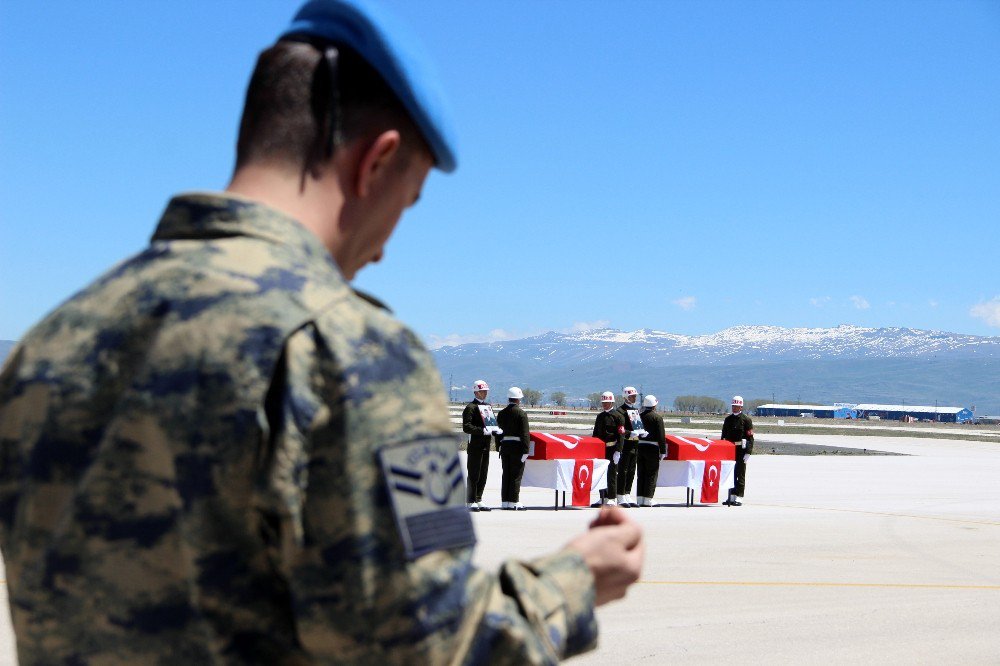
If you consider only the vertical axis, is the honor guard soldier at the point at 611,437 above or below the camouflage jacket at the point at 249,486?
below

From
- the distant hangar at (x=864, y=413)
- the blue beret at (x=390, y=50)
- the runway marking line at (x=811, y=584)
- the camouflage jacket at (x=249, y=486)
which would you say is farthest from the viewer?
the distant hangar at (x=864, y=413)

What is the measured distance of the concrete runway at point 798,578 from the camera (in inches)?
286

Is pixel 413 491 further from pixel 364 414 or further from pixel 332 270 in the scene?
pixel 332 270

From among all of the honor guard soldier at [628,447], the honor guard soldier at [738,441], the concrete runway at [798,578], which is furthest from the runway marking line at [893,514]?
the honor guard soldier at [628,447]

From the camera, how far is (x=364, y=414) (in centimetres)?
119

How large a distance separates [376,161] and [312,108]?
0.10 meters

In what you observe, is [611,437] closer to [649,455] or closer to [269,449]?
[649,455]

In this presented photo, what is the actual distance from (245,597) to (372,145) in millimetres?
586

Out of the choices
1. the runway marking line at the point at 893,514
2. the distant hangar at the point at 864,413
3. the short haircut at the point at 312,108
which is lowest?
the distant hangar at the point at 864,413

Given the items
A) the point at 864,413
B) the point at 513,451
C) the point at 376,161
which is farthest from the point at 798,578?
the point at 864,413

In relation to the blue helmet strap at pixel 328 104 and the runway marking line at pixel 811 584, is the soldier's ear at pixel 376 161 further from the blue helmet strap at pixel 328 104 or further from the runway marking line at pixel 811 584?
the runway marking line at pixel 811 584

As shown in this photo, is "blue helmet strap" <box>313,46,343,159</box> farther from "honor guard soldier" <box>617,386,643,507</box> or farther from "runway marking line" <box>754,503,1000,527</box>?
"runway marking line" <box>754,503,1000,527</box>

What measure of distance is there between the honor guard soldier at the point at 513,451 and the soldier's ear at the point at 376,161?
14.7m

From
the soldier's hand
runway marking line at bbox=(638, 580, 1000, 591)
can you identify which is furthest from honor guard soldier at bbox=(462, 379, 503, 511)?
the soldier's hand
